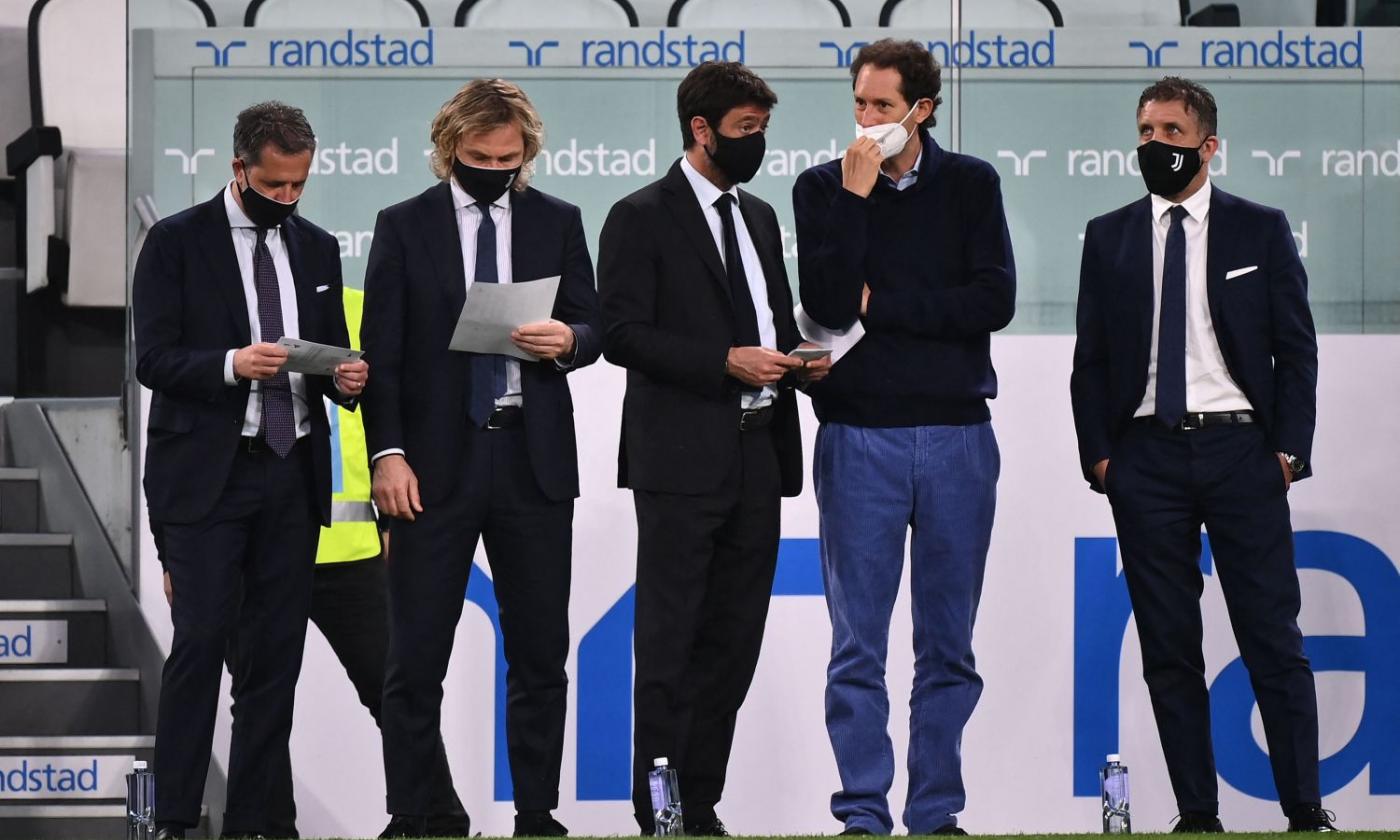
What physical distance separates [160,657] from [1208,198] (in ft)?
10.3

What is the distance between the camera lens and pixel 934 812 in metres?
3.65

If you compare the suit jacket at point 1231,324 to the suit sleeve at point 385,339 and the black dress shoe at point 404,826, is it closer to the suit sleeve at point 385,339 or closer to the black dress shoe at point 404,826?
the suit sleeve at point 385,339

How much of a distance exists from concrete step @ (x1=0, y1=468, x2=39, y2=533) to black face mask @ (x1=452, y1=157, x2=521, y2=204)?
2895 mm

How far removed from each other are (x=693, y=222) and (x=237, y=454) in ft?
3.45

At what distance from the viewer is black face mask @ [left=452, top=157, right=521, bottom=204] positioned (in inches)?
147

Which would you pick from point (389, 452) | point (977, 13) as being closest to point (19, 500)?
point (389, 452)

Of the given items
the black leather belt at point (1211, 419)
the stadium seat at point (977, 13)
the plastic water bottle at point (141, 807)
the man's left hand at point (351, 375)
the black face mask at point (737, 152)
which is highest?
the stadium seat at point (977, 13)

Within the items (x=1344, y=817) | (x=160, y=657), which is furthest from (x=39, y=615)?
(x=1344, y=817)

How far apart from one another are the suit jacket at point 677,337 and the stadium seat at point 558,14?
1438mm

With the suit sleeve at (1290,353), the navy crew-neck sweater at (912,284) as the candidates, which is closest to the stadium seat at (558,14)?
the navy crew-neck sweater at (912,284)

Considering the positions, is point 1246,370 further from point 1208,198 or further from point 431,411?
point 431,411

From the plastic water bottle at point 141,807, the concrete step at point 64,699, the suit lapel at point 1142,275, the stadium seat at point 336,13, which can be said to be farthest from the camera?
the concrete step at point 64,699

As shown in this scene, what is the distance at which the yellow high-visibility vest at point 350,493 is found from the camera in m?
4.68

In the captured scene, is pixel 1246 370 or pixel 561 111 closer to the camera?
pixel 1246 370
